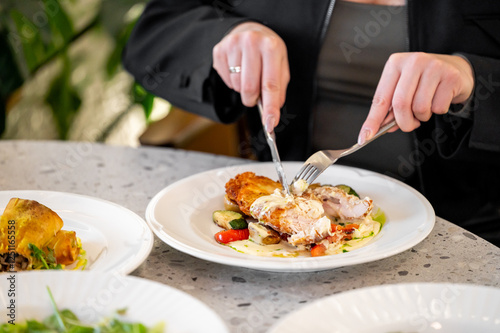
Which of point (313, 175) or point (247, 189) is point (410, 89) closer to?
point (313, 175)

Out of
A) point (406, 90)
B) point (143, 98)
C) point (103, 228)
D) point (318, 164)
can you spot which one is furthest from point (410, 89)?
point (143, 98)

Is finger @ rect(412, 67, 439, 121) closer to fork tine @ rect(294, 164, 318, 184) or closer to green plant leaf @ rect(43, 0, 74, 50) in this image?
fork tine @ rect(294, 164, 318, 184)

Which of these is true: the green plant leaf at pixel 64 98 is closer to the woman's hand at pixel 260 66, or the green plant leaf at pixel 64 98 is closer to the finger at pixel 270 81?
the woman's hand at pixel 260 66

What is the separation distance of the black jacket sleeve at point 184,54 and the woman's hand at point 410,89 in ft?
1.84

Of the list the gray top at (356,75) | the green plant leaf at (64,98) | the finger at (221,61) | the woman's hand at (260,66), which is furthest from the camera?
the green plant leaf at (64,98)

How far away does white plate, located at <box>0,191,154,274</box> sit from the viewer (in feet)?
3.20

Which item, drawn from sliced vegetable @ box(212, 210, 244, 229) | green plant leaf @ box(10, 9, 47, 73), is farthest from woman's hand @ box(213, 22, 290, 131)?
green plant leaf @ box(10, 9, 47, 73)

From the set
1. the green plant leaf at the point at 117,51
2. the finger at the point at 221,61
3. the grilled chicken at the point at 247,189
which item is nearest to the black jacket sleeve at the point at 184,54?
the finger at the point at 221,61

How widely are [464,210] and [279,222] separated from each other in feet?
2.83

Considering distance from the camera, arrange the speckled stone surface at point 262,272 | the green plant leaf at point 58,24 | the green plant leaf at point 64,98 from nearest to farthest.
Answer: the speckled stone surface at point 262,272
the green plant leaf at point 58,24
the green plant leaf at point 64,98

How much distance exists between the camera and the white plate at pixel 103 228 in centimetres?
98

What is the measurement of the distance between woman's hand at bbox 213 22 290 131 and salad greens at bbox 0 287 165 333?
0.67 m

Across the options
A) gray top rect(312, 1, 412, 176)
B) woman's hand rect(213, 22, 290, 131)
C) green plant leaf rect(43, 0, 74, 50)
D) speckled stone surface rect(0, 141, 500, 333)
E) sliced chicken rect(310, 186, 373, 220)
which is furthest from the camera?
green plant leaf rect(43, 0, 74, 50)

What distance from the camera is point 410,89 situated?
48.8 inches
